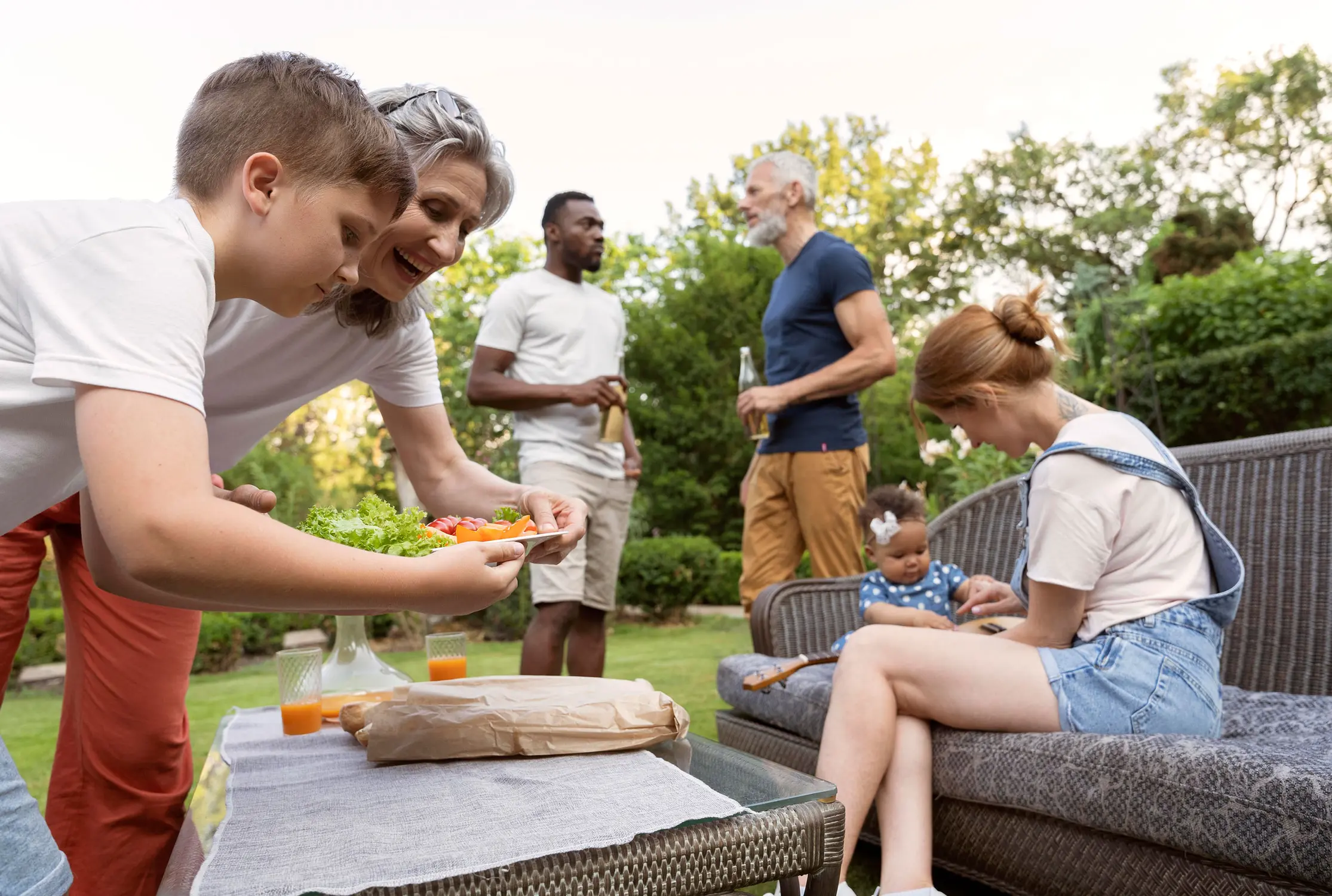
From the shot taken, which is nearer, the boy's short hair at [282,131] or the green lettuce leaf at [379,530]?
the boy's short hair at [282,131]

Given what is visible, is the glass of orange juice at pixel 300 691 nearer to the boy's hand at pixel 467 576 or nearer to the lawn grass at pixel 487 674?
the boy's hand at pixel 467 576

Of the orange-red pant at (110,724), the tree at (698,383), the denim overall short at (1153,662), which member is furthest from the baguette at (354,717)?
the tree at (698,383)

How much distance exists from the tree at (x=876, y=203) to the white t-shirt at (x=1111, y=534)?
11.9 metres

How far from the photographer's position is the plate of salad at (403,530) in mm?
1595

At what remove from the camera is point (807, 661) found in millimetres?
2463

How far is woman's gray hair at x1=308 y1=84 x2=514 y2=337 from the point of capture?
1843mm

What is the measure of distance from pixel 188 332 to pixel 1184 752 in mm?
1656

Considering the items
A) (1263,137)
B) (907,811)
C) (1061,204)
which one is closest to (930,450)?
(907,811)

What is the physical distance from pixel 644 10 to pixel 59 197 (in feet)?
53.5

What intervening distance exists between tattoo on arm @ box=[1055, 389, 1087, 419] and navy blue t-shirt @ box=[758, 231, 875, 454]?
50.8 inches

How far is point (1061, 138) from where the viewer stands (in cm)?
1889

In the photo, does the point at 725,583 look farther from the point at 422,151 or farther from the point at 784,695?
the point at 422,151

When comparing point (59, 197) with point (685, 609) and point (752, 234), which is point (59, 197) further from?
point (685, 609)

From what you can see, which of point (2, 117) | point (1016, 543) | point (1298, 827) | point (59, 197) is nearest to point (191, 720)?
point (1016, 543)
